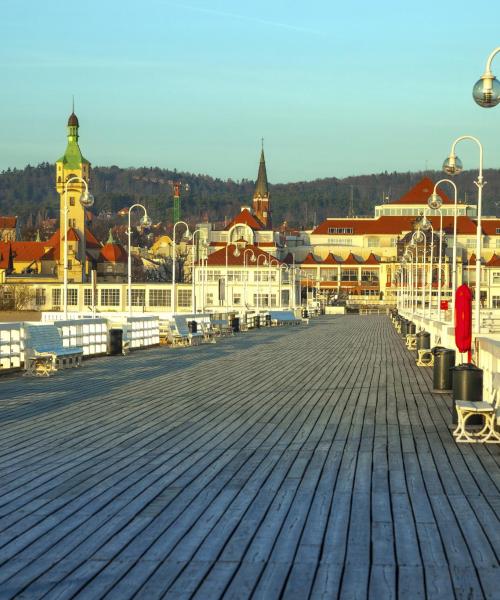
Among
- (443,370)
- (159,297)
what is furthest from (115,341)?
(159,297)

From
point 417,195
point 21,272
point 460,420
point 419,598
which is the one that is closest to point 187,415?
point 460,420

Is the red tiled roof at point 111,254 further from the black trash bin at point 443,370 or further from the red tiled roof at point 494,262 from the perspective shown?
the black trash bin at point 443,370

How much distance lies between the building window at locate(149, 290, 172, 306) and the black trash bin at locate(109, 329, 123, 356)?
61.4 meters

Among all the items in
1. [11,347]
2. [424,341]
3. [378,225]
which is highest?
[378,225]

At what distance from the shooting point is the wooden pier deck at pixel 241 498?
6387mm

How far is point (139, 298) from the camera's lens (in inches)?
3610

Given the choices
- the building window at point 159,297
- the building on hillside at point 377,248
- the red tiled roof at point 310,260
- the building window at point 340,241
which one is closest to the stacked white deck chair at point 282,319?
the building window at point 159,297

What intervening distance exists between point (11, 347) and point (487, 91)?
12.6m

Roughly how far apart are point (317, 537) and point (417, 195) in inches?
6960

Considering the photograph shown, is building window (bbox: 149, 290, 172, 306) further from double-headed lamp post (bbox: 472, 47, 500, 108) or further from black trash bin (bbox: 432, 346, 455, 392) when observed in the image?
double-headed lamp post (bbox: 472, 47, 500, 108)

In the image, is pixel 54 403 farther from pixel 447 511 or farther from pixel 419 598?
pixel 419 598

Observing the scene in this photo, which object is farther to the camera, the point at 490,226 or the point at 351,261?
the point at 490,226

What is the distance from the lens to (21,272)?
15412cm

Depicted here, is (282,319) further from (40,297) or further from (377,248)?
(377,248)
